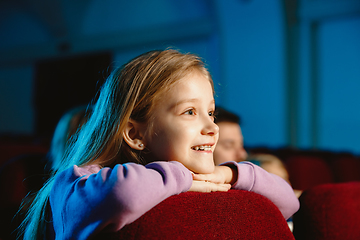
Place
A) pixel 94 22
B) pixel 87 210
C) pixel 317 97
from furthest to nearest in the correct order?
pixel 94 22
pixel 317 97
pixel 87 210

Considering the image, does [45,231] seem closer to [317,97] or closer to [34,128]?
[317,97]

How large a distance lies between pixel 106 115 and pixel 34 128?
8.36 metres

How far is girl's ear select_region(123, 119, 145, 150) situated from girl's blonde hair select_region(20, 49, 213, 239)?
2 centimetres

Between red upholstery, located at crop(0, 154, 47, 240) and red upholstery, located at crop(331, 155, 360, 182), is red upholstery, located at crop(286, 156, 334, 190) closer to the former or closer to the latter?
red upholstery, located at crop(331, 155, 360, 182)

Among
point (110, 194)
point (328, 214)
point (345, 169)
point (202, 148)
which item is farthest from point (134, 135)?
point (345, 169)

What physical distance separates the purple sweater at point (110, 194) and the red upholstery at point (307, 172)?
198 cm

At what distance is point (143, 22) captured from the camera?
22.7 feet

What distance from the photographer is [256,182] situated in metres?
0.75

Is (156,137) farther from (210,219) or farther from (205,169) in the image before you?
(210,219)

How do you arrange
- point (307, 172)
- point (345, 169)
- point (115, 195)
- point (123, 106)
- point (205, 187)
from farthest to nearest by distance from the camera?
point (345, 169) < point (307, 172) < point (123, 106) < point (205, 187) < point (115, 195)

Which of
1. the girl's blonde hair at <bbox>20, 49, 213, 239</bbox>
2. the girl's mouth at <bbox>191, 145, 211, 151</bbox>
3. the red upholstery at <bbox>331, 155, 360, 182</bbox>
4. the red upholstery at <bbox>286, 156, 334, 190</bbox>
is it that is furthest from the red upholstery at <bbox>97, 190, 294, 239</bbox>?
the red upholstery at <bbox>331, 155, 360, 182</bbox>

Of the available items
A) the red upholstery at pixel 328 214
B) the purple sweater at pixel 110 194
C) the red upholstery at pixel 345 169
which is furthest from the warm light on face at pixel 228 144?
the red upholstery at pixel 345 169

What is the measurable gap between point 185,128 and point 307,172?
6.47ft

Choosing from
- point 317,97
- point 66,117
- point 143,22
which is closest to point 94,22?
point 143,22
